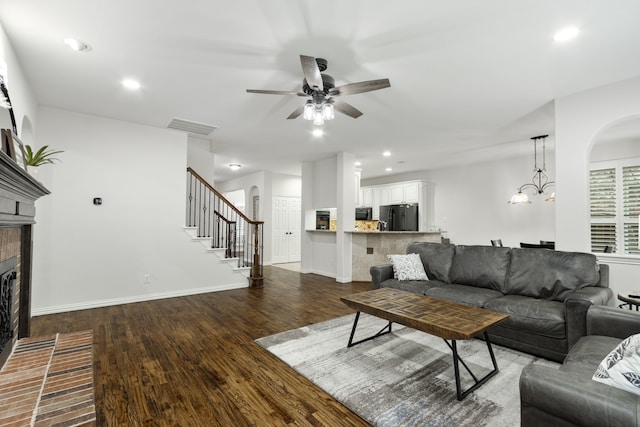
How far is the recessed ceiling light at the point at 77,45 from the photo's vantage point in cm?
249

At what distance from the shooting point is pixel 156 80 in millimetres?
3172

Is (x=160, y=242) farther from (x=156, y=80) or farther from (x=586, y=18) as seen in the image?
(x=586, y=18)

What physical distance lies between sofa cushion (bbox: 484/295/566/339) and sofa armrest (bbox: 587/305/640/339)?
0.35 meters

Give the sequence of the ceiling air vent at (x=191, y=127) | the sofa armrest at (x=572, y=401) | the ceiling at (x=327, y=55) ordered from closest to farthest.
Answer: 1. the sofa armrest at (x=572, y=401)
2. the ceiling at (x=327, y=55)
3. the ceiling air vent at (x=191, y=127)

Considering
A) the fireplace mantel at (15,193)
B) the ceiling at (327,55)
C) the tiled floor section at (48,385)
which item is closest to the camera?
the tiled floor section at (48,385)

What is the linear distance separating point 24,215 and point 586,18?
172 inches

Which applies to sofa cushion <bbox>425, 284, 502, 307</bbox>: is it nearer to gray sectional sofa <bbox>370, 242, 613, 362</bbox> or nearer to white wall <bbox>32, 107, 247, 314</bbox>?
gray sectional sofa <bbox>370, 242, 613, 362</bbox>

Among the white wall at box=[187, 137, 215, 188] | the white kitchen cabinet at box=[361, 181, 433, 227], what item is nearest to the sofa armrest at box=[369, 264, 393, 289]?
the white wall at box=[187, 137, 215, 188]

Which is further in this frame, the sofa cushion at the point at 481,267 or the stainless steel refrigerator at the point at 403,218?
the stainless steel refrigerator at the point at 403,218

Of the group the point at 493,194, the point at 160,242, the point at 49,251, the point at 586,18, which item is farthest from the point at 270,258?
the point at 586,18

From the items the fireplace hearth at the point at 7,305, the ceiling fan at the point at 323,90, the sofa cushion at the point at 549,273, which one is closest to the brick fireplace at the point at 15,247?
the fireplace hearth at the point at 7,305

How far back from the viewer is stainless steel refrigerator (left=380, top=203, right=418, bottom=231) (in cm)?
795

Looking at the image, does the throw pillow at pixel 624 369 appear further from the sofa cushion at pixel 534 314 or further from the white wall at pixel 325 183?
the white wall at pixel 325 183

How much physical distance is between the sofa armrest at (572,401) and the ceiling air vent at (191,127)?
15.9 feet
